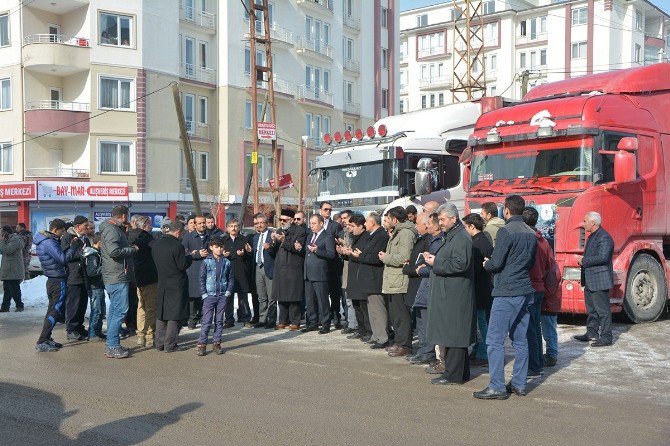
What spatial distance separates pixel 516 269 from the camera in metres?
7.64

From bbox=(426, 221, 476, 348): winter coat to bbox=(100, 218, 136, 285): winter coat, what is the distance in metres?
4.50

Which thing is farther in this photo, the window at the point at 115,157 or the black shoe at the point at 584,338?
the window at the point at 115,157

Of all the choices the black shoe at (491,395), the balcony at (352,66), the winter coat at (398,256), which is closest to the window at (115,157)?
the balcony at (352,66)

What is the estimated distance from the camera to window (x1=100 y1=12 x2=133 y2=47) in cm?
3494

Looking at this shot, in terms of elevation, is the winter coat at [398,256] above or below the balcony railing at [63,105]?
below

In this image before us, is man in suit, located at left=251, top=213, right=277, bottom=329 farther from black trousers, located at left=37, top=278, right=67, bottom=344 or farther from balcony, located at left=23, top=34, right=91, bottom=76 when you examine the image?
balcony, located at left=23, top=34, right=91, bottom=76

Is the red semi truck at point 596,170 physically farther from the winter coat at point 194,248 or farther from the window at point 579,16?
the window at point 579,16

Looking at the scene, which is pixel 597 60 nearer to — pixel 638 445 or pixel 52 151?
pixel 52 151

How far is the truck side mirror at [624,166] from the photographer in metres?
11.4

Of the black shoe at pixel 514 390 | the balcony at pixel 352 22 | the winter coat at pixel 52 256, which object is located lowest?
the black shoe at pixel 514 390

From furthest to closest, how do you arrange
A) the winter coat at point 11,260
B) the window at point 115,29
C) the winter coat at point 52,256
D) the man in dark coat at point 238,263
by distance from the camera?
the window at point 115,29 → the winter coat at point 11,260 → the man in dark coat at point 238,263 → the winter coat at point 52,256

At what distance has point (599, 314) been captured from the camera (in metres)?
10.6

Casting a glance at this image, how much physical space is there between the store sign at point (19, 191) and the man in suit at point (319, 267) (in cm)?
2440

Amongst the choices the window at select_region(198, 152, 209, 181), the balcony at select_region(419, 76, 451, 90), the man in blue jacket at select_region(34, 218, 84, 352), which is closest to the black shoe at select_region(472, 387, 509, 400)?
the man in blue jacket at select_region(34, 218, 84, 352)
